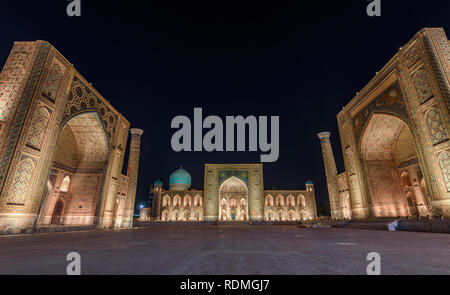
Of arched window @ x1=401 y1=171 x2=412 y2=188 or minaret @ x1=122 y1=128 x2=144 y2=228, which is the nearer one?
arched window @ x1=401 y1=171 x2=412 y2=188

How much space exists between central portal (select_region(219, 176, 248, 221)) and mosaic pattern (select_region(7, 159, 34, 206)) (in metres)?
22.3

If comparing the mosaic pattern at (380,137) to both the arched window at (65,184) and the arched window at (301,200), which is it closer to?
the arched window at (301,200)

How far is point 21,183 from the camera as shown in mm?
7031

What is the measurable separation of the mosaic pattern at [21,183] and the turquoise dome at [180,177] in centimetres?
2448

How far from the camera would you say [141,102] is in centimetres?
2706

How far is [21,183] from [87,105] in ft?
15.8

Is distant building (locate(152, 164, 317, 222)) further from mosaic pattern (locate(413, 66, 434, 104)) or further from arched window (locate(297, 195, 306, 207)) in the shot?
mosaic pattern (locate(413, 66, 434, 104))

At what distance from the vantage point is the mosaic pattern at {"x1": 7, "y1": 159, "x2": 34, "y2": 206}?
675 cm

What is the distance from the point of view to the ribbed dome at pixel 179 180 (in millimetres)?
31250

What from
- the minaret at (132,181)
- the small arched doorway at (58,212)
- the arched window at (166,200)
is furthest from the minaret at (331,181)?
the small arched doorway at (58,212)

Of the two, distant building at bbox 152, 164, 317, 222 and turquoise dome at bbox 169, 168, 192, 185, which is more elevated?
turquoise dome at bbox 169, 168, 192, 185

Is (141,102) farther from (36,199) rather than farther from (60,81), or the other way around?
(36,199)

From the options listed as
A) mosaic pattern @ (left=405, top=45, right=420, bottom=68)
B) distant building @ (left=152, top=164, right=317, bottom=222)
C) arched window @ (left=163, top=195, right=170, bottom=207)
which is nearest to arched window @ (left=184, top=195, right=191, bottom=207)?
distant building @ (left=152, top=164, right=317, bottom=222)

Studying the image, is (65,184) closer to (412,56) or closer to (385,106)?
(385,106)
